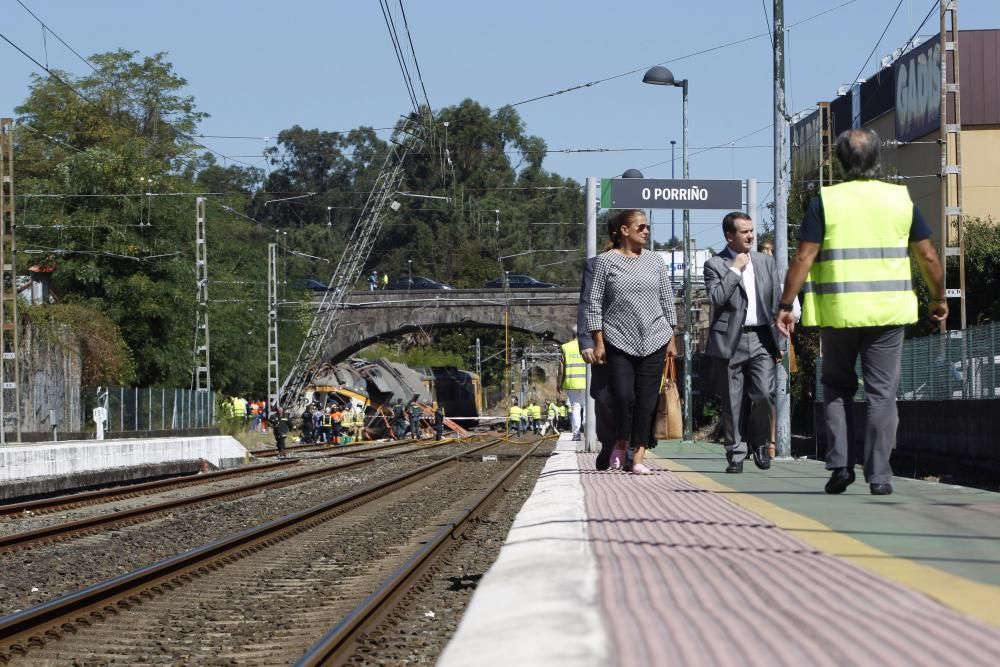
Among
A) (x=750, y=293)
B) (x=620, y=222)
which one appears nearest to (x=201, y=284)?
(x=750, y=293)

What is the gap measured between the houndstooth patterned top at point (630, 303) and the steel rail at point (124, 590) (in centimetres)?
314

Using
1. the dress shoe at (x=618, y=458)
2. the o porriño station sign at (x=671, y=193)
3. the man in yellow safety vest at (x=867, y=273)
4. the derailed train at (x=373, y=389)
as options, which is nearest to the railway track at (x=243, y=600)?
the dress shoe at (x=618, y=458)

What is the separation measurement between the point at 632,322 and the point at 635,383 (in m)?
0.42

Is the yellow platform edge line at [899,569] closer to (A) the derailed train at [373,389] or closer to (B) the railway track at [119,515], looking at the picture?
(B) the railway track at [119,515]

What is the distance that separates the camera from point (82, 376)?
4762 centimetres

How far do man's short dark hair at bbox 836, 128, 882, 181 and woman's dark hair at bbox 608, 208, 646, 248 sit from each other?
8.02ft

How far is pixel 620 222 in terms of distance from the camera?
10586 millimetres

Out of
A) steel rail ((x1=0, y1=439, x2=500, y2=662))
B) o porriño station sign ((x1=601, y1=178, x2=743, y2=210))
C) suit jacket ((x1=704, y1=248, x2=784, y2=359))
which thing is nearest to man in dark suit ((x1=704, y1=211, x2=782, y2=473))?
suit jacket ((x1=704, y1=248, x2=784, y2=359))

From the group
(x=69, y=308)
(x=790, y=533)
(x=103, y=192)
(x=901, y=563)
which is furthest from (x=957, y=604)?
(x=103, y=192)

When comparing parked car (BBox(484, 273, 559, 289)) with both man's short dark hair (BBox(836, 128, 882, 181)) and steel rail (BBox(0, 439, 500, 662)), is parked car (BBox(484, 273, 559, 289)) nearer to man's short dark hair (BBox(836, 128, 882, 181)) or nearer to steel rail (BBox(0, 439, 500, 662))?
steel rail (BBox(0, 439, 500, 662))

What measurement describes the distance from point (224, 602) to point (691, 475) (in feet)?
13.1

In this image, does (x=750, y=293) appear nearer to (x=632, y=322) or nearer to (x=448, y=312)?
(x=632, y=322)

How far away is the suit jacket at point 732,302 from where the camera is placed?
426 inches

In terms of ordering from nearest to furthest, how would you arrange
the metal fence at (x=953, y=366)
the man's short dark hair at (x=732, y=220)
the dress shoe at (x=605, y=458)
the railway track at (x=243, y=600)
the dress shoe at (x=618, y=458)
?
the railway track at (x=243, y=600), the dress shoe at (x=618, y=458), the man's short dark hair at (x=732, y=220), the dress shoe at (x=605, y=458), the metal fence at (x=953, y=366)
